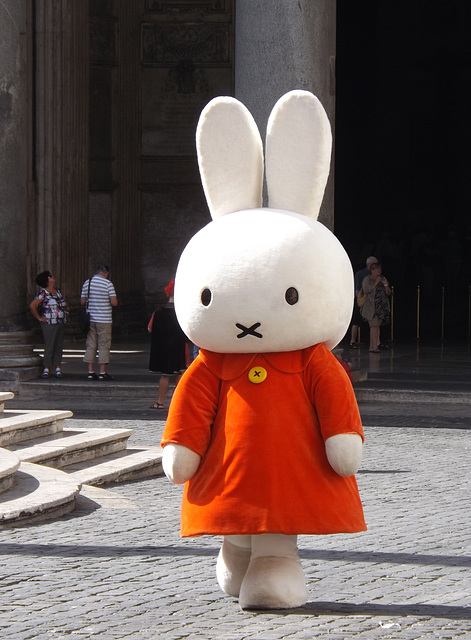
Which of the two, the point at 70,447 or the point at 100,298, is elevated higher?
the point at 100,298

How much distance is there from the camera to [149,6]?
23.9 metres

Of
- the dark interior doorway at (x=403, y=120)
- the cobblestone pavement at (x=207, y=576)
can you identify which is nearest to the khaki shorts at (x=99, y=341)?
the cobblestone pavement at (x=207, y=576)

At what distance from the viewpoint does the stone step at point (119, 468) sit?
9281 millimetres

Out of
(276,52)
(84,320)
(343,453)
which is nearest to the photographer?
(343,453)

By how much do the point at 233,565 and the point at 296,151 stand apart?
185cm

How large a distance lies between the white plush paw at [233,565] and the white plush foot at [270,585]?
14 centimetres

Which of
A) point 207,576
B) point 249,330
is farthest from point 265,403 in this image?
point 207,576

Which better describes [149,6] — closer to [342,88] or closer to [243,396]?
[342,88]

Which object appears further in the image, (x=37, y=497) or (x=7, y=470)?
(x=7, y=470)

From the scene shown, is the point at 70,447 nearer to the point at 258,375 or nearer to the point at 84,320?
the point at 258,375

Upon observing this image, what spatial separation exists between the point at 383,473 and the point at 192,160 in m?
15.2

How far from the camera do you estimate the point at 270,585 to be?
215 inches

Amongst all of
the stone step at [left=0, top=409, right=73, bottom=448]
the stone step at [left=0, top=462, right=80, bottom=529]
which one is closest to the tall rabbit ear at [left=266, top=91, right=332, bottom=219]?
the stone step at [left=0, top=462, right=80, bottom=529]

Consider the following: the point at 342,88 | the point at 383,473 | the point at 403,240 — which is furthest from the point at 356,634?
the point at 342,88
